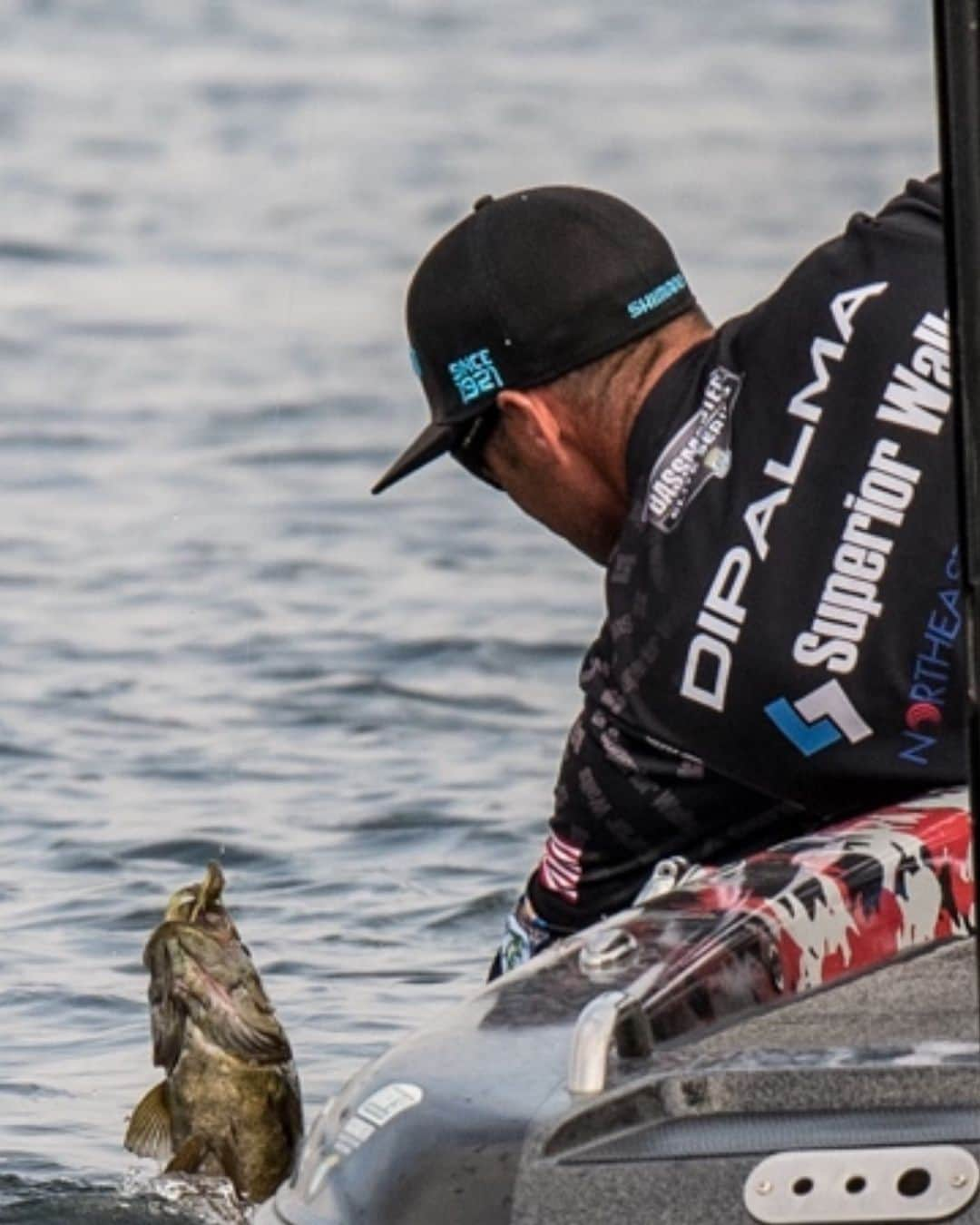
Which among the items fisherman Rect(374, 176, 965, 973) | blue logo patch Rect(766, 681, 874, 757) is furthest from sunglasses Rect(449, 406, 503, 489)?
blue logo patch Rect(766, 681, 874, 757)

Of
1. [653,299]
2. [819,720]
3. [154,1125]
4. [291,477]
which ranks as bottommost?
[291,477]

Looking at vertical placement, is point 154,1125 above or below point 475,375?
below

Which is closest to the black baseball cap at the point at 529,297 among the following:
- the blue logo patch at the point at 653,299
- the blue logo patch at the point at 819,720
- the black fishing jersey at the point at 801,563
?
the blue logo patch at the point at 653,299

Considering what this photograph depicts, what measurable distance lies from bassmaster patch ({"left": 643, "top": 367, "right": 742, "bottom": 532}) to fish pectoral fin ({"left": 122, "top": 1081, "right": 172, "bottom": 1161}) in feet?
3.42

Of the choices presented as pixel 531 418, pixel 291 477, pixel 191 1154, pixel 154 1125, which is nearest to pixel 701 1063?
pixel 191 1154

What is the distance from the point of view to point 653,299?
591cm

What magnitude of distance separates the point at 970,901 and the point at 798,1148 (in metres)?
1.03

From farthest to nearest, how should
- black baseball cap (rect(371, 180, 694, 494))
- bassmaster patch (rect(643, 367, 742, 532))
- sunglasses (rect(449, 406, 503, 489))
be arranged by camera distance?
sunglasses (rect(449, 406, 503, 489)) → black baseball cap (rect(371, 180, 694, 494)) → bassmaster patch (rect(643, 367, 742, 532))

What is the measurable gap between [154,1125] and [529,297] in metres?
1.30

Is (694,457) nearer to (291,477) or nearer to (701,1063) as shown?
(701,1063)

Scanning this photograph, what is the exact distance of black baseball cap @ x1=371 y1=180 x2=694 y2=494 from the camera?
19.3ft

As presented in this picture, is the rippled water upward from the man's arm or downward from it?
downward

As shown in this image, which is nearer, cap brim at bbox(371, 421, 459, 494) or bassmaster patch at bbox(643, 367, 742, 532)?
bassmaster patch at bbox(643, 367, 742, 532)

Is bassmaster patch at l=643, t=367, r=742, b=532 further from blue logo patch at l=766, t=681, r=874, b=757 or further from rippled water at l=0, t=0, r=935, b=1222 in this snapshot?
rippled water at l=0, t=0, r=935, b=1222
